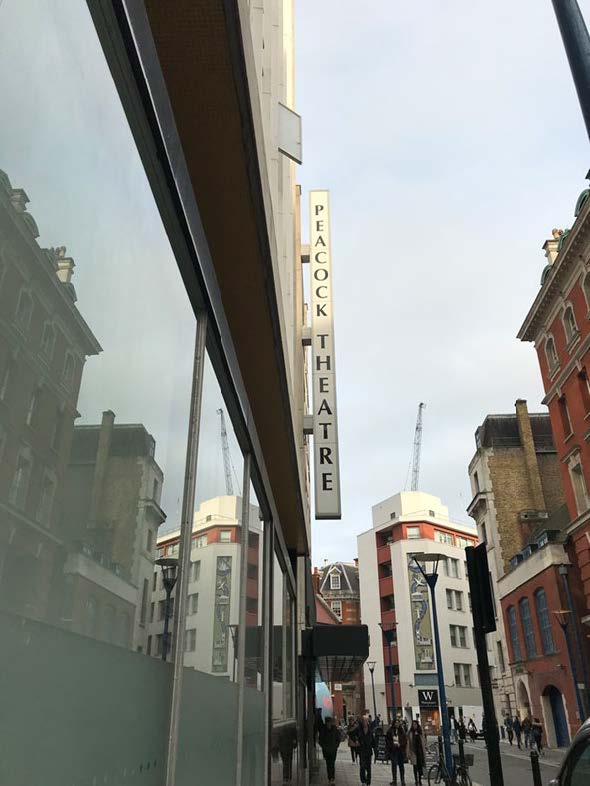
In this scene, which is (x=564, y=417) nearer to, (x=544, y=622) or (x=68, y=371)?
(x=544, y=622)

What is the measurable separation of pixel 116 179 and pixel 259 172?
1669mm

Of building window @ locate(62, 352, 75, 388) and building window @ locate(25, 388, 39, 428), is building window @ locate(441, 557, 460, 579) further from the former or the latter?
building window @ locate(25, 388, 39, 428)

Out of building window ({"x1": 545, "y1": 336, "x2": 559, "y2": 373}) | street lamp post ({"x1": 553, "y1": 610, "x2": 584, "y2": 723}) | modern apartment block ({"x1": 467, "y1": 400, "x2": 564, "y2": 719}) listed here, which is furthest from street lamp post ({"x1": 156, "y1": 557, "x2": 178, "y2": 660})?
modern apartment block ({"x1": 467, "y1": 400, "x2": 564, "y2": 719})

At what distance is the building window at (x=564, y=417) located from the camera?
3672cm

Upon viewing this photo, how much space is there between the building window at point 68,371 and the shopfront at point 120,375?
0.01 m

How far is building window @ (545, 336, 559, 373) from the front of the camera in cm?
3769

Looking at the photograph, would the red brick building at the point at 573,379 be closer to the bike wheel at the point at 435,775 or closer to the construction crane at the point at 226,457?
the bike wheel at the point at 435,775

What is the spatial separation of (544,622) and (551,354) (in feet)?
51.1

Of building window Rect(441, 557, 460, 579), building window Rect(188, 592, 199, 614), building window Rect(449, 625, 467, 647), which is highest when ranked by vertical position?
building window Rect(441, 557, 460, 579)

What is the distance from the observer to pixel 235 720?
469 centimetres

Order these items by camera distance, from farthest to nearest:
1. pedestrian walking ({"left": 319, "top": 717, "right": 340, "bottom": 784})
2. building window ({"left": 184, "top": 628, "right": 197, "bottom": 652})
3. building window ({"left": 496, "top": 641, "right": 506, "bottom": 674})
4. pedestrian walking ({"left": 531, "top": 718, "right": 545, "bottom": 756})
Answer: building window ({"left": 496, "top": 641, "right": 506, "bottom": 674}) → pedestrian walking ({"left": 531, "top": 718, "right": 545, "bottom": 756}) → pedestrian walking ({"left": 319, "top": 717, "right": 340, "bottom": 784}) → building window ({"left": 184, "top": 628, "right": 197, "bottom": 652})

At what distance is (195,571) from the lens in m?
3.45

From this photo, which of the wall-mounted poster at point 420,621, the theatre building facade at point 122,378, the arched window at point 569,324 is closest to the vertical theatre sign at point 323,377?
the theatre building facade at point 122,378

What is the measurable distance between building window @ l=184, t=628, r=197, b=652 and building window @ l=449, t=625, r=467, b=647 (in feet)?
251
